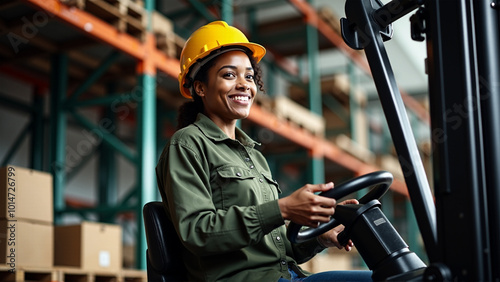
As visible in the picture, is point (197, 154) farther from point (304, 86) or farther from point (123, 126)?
point (123, 126)

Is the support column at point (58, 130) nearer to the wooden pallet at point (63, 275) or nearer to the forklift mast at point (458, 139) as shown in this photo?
the wooden pallet at point (63, 275)

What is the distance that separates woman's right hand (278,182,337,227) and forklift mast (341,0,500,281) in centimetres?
27

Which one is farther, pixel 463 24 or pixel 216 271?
pixel 216 271

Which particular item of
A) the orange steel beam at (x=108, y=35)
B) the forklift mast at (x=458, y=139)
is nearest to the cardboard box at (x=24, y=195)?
the orange steel beam at (x=108, y=35)

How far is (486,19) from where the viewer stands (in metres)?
1.85

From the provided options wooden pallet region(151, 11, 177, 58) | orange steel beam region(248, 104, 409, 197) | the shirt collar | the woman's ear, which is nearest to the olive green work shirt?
the shirt collar

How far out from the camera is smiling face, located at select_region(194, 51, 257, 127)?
7.96 ft

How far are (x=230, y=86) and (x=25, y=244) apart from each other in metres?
3.17

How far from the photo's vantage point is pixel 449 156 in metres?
1.74

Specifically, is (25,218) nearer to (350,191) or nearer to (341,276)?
(341,276)

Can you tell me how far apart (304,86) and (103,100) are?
18.8 ft

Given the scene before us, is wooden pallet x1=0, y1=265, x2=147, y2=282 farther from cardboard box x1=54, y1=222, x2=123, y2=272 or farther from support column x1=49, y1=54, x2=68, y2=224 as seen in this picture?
support column x1=49, y1=54, x2=68, y2=224

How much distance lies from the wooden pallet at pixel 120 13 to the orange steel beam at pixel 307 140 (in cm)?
263

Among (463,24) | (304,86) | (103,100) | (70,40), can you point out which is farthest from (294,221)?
(304,86)
